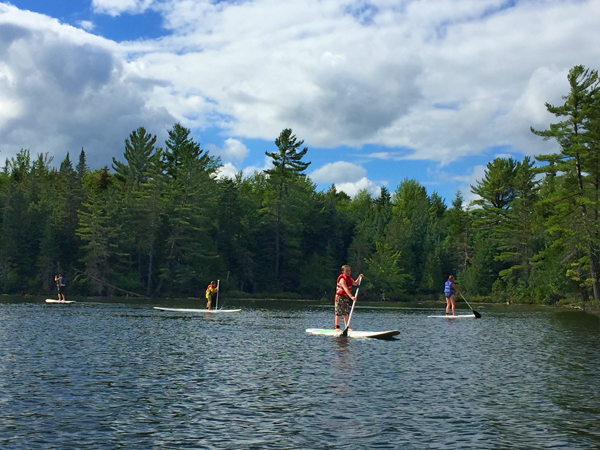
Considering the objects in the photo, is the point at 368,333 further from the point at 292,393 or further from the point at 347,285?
the point at 292,393

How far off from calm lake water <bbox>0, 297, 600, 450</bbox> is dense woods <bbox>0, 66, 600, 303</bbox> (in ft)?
166

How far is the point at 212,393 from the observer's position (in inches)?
581

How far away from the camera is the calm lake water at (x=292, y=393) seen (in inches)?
436

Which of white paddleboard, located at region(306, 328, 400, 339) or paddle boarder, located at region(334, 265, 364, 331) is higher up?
paddle boarder, located at region(334, 265, 364, 331)

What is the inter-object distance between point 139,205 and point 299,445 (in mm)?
90413

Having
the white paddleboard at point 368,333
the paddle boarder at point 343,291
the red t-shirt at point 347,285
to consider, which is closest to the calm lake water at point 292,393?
the white paddleboard at point 368,333

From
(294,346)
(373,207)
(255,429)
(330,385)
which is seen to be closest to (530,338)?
(294,346)

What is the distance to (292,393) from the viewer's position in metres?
14.8

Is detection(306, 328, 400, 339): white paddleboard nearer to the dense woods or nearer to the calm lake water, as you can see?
the calm lake water

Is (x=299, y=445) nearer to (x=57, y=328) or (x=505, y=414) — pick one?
(x=505, y=414)

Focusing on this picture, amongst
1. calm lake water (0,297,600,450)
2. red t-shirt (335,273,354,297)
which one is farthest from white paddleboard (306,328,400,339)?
red t-shirt (335,273,354,297)

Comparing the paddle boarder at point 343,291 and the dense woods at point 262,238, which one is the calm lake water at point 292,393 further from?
the dense woods at point 262,238

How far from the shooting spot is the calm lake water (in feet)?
36.3

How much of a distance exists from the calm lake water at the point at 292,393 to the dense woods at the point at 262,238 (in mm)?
50598
